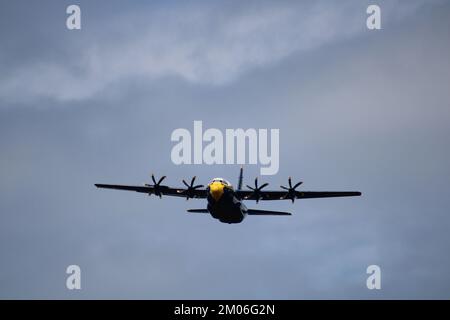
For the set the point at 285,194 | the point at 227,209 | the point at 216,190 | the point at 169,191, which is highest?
the point at 169,191

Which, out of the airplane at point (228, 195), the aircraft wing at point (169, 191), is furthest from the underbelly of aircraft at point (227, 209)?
the aircraft wing at point (169, 191)

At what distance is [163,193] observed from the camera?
69.6 metres

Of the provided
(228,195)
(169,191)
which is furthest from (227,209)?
(169,191)

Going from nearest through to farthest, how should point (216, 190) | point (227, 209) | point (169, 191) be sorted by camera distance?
point (216, 190)
point (227, 209)
point (169, 191)

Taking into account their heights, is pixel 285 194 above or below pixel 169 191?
below

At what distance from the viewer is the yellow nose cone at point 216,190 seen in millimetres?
61750

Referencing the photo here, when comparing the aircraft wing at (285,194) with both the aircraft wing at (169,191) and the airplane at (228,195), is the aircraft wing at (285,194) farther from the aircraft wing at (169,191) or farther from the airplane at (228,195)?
the aircraft wing at (169,191)

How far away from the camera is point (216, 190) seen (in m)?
61.8

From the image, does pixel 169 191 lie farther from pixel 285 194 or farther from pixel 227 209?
pixel 285 194

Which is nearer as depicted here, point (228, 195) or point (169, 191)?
point (228, 195)
